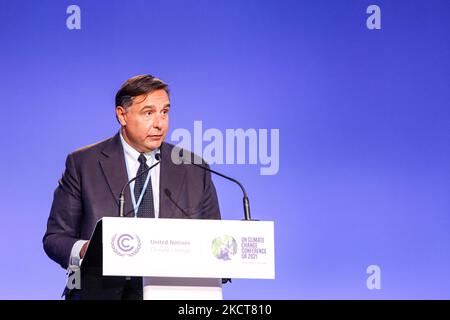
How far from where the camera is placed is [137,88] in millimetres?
5199

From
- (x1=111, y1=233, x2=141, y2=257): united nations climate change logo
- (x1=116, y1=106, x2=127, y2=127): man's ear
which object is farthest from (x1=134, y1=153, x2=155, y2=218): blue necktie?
(x1=111, y1=233, x2=141, y2=257): united nations climate change logo

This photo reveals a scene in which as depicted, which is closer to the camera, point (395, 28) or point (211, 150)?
point (211, 150)

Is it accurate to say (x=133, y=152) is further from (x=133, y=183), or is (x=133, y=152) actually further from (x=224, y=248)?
(x=224, y=248)

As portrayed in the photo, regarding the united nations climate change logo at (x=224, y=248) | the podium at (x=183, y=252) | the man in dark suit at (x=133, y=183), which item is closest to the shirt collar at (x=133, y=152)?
the man in dark suit at (x=133, y=183)

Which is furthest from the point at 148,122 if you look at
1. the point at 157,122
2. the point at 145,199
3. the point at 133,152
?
the point at 145,199

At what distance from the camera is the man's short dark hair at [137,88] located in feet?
17.0

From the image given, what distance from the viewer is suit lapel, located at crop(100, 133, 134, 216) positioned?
15.9ft

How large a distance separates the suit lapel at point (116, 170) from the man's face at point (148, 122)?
9 centimetres

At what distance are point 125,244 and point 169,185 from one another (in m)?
0.96

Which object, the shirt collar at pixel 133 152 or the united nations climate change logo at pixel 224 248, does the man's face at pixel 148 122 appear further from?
the united nations climate change logo at pixel 224 248
